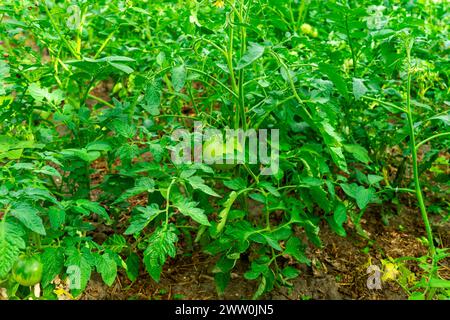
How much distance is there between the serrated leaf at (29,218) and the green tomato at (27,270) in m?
0.17

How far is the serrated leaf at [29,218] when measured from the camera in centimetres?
133

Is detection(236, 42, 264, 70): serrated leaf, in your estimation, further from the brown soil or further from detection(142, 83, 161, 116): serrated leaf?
the brown soil

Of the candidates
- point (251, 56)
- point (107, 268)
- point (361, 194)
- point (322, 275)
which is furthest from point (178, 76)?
point (322, 275)

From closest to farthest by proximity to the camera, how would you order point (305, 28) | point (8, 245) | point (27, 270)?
point (8, 245), point (27, 270), point (305, 28)

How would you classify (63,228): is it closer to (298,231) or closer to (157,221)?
(157,221)

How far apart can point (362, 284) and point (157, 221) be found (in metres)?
0.81

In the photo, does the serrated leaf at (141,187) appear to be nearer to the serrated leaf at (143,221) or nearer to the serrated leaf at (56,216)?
the serrated leaf at (143,221)

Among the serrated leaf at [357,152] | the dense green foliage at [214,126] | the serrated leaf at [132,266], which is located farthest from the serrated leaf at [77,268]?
the serrated leaf at [357,152]

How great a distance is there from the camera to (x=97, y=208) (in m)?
1.57

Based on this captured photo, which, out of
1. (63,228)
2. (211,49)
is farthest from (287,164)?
(63,228)
